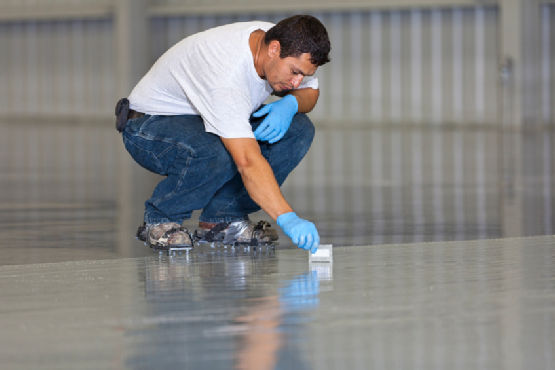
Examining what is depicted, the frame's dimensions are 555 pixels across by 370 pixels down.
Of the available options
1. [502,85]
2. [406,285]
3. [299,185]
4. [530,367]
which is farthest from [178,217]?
[502,85]

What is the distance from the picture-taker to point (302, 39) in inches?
75.1

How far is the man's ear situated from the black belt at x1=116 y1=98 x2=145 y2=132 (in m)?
0.57

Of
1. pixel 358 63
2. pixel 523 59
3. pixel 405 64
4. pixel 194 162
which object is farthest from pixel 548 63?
pixel 194 162

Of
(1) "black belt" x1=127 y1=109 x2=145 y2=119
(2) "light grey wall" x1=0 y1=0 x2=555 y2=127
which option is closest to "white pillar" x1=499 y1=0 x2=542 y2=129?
(2) "light grey wall" x1=0 y1=0 x2=555 y2=127

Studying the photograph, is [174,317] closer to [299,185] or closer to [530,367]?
[530,367]

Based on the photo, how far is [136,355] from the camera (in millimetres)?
1160

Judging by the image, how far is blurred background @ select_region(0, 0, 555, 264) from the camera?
14.4 feet

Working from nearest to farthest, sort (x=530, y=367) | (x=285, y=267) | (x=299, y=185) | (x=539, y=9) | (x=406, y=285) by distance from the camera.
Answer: (x=530, y=367) < (x=406, y=285) < (x=285, y=267) < (x=299, y=185) < (x=539, y=9)

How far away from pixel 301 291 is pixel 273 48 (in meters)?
0.71

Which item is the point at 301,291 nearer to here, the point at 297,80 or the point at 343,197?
the point at 297,80

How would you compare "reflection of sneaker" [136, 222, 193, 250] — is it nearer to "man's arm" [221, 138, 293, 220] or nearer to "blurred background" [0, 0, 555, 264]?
"man's arm" [221, 138, 293, 220]

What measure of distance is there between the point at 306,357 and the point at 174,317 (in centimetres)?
34

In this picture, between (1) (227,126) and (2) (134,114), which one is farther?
(2) (134,114)

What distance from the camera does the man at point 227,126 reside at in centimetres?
193
